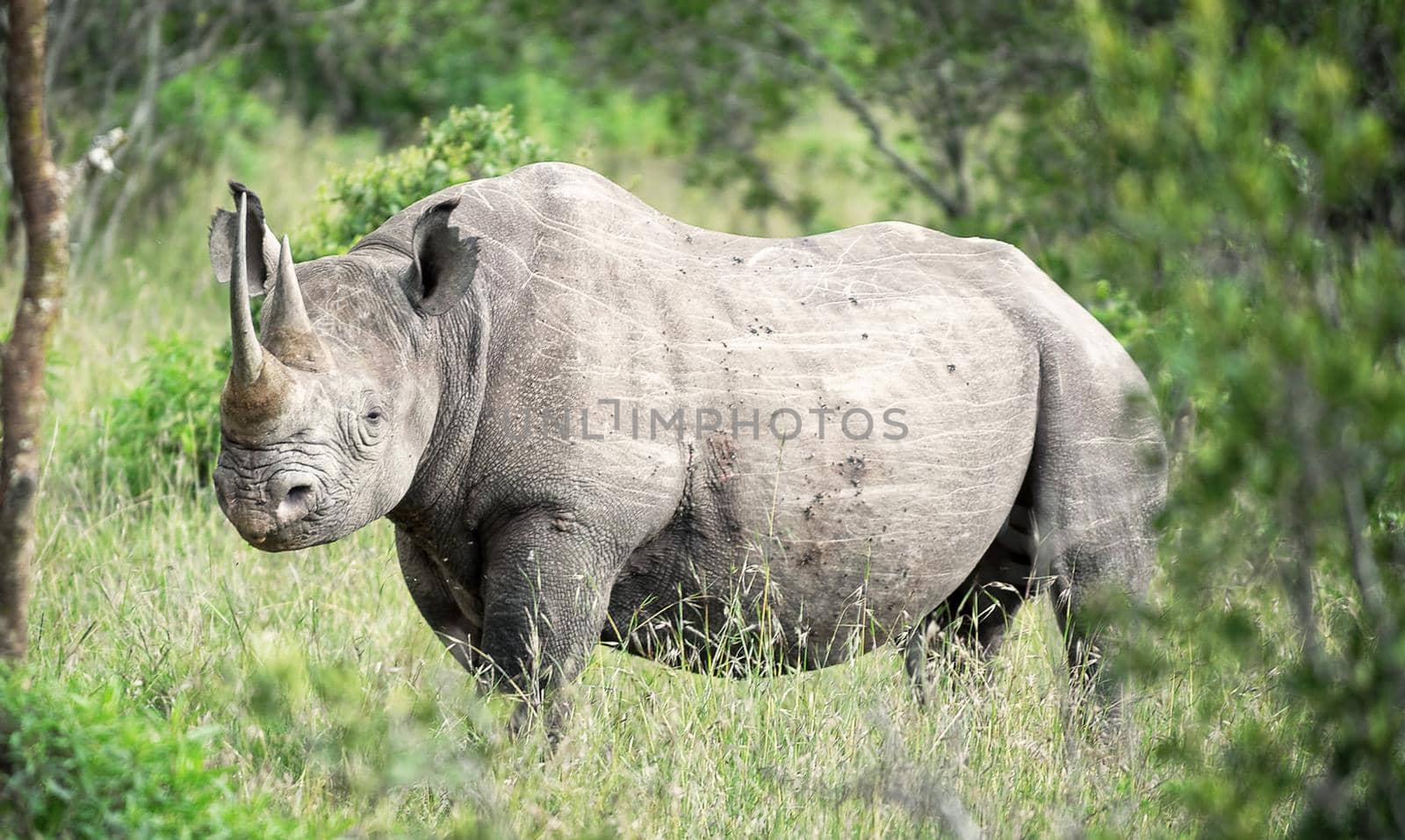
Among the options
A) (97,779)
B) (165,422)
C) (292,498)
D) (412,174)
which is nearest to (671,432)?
(292,498)

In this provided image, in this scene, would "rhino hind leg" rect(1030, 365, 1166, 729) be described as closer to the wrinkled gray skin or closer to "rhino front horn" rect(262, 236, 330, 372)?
the wrinkled gray skin

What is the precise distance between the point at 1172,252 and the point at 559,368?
1.80m

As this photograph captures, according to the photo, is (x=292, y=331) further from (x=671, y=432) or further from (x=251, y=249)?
(x=671, y=432)

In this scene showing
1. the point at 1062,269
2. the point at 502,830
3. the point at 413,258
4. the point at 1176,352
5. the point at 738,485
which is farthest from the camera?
the point at 1062,269

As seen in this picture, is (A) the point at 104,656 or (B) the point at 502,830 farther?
(A) the point at 104,656

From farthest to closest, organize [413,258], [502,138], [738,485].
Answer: [502,138] < [738,485] < [413,258]

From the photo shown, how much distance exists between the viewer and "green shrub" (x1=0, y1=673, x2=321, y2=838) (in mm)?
3199

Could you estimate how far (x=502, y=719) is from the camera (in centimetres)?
423

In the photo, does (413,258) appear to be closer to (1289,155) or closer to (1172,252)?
(1172,252)

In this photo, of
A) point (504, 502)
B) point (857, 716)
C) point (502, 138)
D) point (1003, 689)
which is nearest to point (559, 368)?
point (504, 502)

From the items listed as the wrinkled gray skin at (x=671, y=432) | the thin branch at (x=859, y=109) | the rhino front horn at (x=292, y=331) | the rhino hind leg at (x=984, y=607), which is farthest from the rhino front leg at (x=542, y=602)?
the thin branch at (x=859, y=109)

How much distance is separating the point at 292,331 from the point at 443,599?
1078 millimetres

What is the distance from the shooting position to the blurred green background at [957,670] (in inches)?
118

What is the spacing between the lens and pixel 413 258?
14.1 feet
